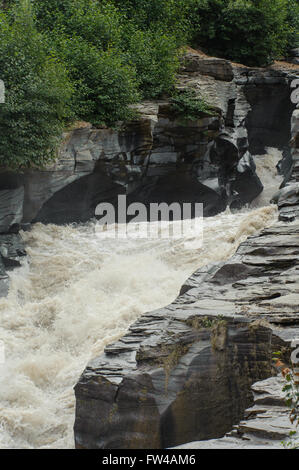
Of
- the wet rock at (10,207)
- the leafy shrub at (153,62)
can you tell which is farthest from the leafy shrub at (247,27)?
the wet rock at (10,207)

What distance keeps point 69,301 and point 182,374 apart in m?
5.83

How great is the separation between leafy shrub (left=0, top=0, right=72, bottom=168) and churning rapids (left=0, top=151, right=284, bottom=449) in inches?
106

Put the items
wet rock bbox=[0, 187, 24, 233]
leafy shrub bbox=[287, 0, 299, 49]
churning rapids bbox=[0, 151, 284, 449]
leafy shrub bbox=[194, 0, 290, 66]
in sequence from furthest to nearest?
leafy shrub bbox=[287, 0, 299, 49]
leafy shrub bbox=[194, 0, 290, 66]
wet rock bbox=[0, 187, 24, 233]
churning rapids bbox=[0, 151, 284, 449]

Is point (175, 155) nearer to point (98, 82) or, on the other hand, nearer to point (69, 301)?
point (98, 82)

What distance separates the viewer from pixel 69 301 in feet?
43.1

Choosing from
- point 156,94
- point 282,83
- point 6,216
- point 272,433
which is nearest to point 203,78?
point 156,94

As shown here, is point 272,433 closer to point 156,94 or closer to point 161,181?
point 161,181

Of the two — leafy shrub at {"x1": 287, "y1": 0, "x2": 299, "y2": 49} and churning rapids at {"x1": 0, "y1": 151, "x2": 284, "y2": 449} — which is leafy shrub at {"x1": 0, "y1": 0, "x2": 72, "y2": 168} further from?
leafy shrub at {"x1": 287, "y1": 0, "x2": 299, "y2": 49}

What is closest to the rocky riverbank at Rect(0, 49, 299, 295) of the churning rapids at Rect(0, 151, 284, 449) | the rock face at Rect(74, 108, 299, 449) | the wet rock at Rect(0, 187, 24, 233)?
the wet rock at Rect(0, 187, 24, 233)

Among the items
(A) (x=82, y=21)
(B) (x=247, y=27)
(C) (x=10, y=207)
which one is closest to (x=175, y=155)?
(A) (x=82, y=21)

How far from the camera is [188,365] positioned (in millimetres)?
7930

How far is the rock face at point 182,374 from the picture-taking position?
24.9 ft

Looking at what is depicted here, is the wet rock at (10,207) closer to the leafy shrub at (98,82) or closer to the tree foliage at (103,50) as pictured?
the tree foliage at (103,50)

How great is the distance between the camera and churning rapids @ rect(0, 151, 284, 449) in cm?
931
